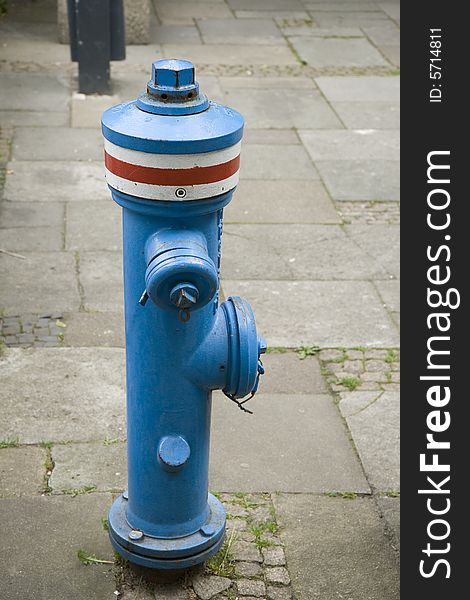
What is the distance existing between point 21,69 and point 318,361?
5836mm

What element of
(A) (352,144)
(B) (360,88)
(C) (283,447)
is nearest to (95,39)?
(A) (352,144)

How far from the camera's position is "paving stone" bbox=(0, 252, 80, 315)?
17.2 ft

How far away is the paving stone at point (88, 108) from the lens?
320 inches

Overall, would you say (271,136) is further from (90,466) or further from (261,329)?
(90,466)

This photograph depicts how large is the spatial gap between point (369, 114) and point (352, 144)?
85cm

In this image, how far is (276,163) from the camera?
24.7 ft

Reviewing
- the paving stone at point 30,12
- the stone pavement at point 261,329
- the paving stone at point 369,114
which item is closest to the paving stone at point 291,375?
the stone pavement at point 261,329

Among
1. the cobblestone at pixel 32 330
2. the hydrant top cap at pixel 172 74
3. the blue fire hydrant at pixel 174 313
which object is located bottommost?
the cobblestone at pixel 32 330

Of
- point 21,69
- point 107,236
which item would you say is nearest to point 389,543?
point 107,236

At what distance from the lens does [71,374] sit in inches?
181

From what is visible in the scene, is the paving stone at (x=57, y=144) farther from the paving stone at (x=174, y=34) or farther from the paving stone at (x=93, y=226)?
the paving stone at (x=174, y=34)

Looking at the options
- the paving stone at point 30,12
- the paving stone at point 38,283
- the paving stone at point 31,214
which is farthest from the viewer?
the paving stone at point 30,12

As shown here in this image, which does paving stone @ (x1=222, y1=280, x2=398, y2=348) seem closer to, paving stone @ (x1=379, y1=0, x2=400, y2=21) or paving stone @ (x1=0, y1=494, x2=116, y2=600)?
paving stone @ (x1=0, y1=494, x2=116, y2=600)

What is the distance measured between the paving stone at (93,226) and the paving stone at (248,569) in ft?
9.66
